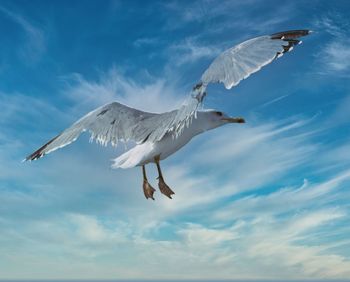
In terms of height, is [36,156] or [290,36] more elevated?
[290,36]

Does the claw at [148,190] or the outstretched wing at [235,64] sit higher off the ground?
the outstretched wing at [235,64]

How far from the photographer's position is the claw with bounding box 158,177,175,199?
32.5ft

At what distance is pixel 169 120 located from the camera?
9.01 meters

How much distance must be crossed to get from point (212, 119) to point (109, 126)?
169 cm

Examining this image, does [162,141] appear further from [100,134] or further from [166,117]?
[100,134]

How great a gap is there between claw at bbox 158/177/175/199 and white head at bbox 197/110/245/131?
116 centimetres

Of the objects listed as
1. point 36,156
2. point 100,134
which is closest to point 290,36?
point 100,134

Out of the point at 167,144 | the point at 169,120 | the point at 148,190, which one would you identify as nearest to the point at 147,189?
the point at 148,190

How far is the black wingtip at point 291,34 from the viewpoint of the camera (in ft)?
31.1

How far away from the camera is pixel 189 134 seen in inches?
368

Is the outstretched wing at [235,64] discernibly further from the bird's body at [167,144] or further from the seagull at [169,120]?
the bird's body at [167,144]

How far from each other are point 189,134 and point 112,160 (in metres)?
1.70

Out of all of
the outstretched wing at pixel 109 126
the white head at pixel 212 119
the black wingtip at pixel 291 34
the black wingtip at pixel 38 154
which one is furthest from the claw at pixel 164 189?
the black wingtip at pixel 291 34

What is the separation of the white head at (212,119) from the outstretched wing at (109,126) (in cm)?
79
